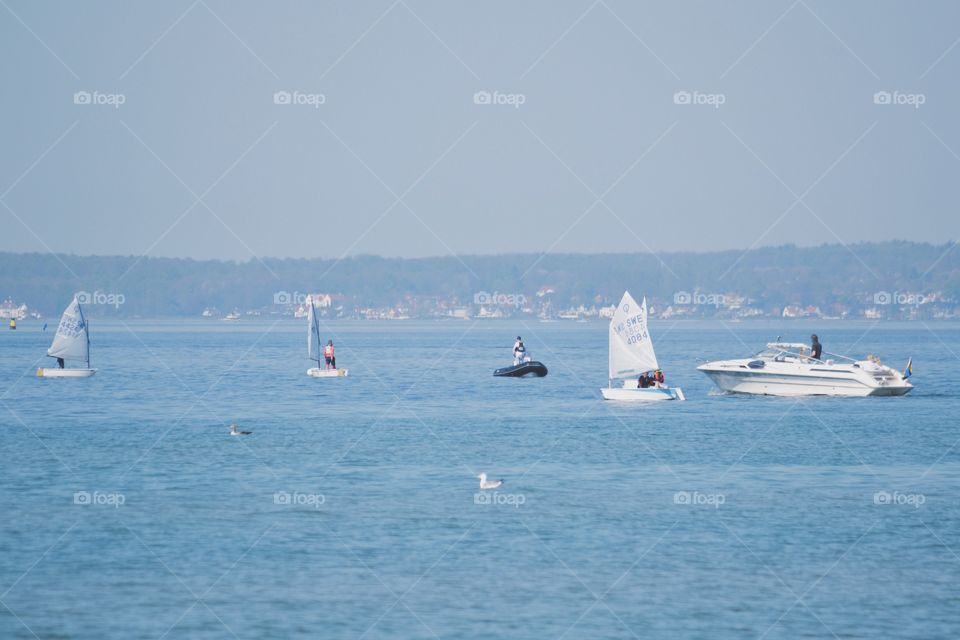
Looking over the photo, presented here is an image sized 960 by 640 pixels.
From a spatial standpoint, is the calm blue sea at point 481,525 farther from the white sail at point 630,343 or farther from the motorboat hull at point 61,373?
the motorboat hull at point 61,373

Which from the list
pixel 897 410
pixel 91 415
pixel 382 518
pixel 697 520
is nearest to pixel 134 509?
pixel 382 518

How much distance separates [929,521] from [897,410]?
108 ft

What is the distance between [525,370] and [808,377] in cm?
3063

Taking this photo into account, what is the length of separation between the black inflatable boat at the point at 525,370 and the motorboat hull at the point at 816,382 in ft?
84.1

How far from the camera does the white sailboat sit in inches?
2611

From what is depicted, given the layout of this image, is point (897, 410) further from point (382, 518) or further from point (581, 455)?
point (382, 518)

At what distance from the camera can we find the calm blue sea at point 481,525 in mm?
24125

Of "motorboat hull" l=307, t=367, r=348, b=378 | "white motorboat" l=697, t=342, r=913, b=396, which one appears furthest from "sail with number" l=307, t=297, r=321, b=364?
"white motorboat" l=697, t=342, r=913, b=396

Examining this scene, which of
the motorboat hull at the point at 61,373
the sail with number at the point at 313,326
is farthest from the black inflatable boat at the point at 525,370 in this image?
the motorboat hull at the point at 61,373

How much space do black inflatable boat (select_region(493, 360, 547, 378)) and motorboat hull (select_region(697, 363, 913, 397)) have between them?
84.1ft

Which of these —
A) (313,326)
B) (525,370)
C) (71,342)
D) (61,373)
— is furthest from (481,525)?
(313,326)

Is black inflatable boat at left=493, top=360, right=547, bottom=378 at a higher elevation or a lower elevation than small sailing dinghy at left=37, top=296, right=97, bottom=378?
lower

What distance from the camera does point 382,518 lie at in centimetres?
3306

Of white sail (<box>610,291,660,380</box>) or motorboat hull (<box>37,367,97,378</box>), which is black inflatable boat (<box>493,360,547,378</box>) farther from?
motorboat hull (<box>37,367,97,378</box>)
